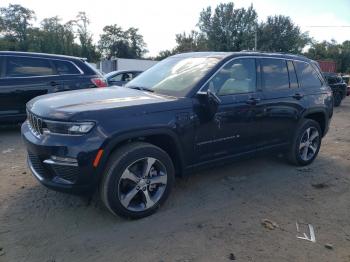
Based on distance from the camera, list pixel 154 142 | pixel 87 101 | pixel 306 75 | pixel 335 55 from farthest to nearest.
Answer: pixel 335 55
pixel 306 75
pixel 154 142
pixel 87 101

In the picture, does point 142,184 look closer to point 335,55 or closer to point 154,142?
point 154,142

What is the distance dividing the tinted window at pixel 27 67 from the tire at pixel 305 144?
5.07 meters

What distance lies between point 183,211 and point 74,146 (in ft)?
4.82

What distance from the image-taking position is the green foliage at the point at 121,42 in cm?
7962

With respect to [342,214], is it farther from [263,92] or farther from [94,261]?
[94,261]

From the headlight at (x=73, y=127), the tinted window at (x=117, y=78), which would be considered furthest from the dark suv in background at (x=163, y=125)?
the tinted window at (x=117, y=78)

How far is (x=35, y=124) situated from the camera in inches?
139

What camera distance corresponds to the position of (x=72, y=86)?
23.6ft

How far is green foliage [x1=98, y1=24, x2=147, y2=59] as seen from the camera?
→ 261 feet

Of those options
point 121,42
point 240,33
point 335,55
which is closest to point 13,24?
point 121,42

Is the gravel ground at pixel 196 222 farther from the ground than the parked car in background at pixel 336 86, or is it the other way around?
the parked car in background at pixel 336 86

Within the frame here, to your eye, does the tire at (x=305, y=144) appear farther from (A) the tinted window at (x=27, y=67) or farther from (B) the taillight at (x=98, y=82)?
(A) the tinted window at (x=27, y=67)

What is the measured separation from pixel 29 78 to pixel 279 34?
54.0m

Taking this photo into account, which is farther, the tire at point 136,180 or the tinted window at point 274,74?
the tinted window at point 274,74
